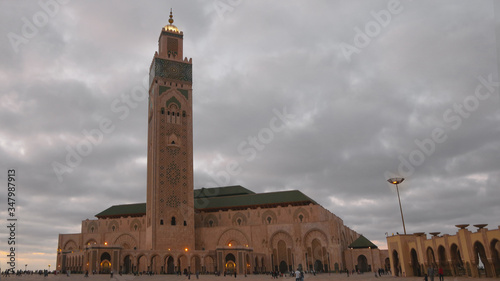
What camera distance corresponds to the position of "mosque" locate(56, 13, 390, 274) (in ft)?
156

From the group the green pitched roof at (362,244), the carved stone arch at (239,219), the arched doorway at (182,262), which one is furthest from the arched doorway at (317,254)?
the arched doorway at (182,262)

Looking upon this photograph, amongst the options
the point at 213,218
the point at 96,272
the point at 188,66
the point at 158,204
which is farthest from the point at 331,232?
the point at 188,66

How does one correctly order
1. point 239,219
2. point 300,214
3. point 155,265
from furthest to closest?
point 239,219 < point 300,214 < point 155,265

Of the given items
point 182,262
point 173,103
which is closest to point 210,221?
point 182,262

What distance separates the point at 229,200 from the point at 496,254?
3795cm

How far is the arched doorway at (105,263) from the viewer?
1774 inches

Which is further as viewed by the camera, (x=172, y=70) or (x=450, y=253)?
(x=172, y=70)

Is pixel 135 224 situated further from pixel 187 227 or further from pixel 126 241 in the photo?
pixel 187 227

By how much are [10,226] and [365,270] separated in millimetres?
38104

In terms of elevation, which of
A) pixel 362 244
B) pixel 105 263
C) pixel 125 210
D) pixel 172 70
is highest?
pixel 172 70

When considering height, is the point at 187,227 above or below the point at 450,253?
above

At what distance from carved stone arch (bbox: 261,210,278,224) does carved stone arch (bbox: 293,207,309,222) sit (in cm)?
255

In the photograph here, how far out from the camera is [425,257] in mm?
29047

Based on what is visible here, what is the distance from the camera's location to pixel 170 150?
2110 inches
